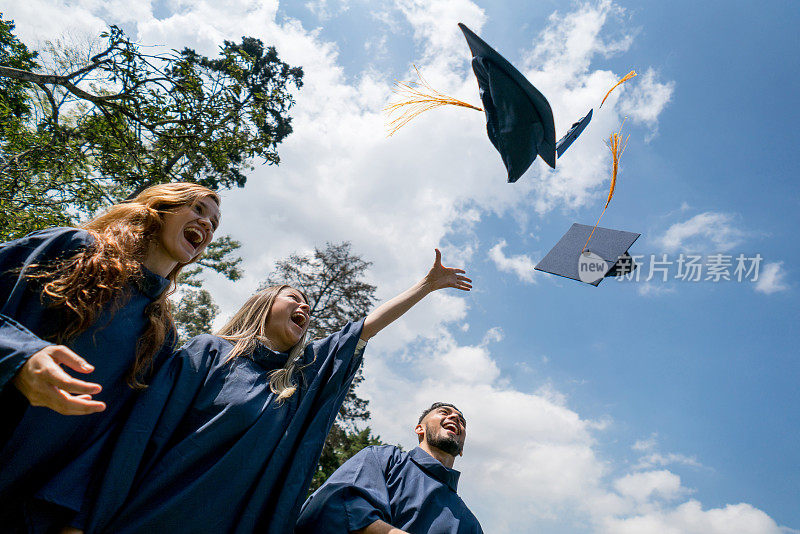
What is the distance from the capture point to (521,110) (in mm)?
2758

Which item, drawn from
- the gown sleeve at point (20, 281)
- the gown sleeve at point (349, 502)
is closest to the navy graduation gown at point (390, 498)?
the gown sleeve at point (349, 502)

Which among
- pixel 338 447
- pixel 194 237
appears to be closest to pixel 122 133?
pixel 194 237

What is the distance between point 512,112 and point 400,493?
7.43 ft

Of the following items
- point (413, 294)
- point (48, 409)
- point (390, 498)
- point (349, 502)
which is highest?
point (413, 294)

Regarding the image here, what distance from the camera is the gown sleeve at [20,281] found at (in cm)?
118

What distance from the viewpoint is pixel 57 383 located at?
1.10m

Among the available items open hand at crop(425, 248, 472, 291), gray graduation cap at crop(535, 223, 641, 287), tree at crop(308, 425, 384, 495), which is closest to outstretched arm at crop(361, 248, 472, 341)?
open hand at crop(425, 248, 472, 291)

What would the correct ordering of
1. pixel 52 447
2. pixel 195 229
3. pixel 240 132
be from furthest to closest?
pixel 240 132, pixel 195 229, pixel 52 447

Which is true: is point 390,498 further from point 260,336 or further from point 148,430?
point 148,430

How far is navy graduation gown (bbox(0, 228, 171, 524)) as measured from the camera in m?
1.45

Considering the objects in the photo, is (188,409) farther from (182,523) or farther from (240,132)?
(240,132)

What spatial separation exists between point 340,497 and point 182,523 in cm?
88

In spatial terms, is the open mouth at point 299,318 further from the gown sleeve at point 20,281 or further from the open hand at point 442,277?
the gown sleeve at point 20,281

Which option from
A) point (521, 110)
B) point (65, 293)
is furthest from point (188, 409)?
point (521, 110)
